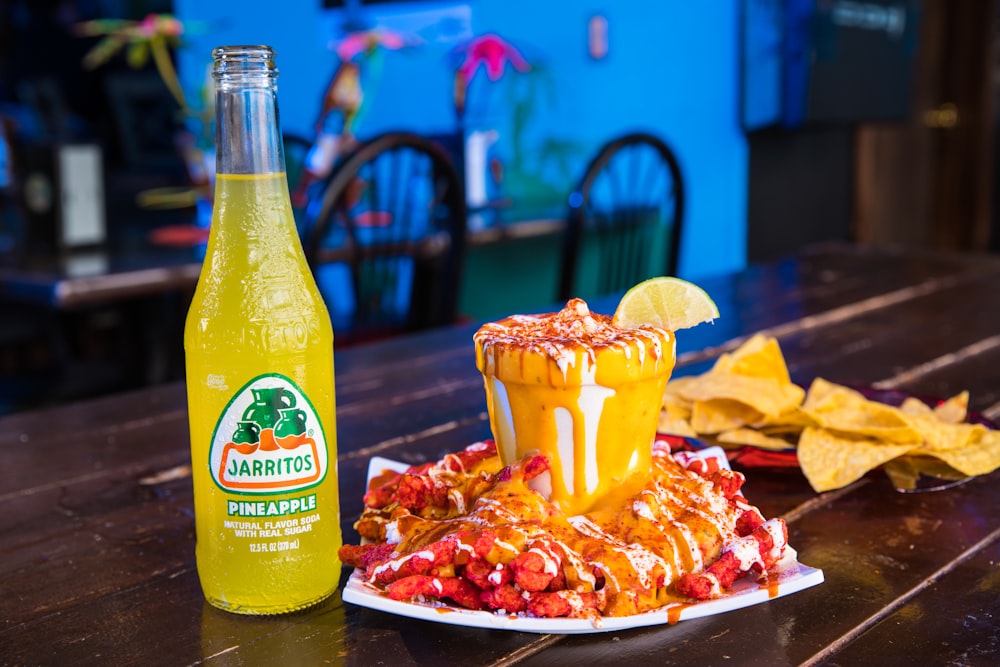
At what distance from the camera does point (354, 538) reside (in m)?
0.79

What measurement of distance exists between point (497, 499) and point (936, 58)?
544 centimetres

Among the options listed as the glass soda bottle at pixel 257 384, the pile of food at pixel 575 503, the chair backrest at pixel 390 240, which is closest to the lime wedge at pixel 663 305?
the pile of food at pixel 575 503

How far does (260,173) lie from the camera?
0.67m

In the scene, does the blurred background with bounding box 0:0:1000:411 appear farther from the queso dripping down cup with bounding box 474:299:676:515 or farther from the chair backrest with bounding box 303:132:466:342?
the queso dripping down cup with bounding box 474:299:676:515

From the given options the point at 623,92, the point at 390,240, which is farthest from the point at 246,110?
the point at 623,92

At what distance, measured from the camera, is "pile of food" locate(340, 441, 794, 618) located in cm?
61

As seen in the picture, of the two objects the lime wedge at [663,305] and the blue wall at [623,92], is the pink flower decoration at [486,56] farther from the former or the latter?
the lime wedge at [663,305]

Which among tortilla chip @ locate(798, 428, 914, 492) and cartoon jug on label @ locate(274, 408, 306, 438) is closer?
cartoon jug on label @ locate(274, 408, 306, 438)

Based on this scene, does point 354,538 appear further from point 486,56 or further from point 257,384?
point 486,56

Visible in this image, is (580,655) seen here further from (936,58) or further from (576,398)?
(936,58)

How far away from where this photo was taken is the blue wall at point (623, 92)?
12.8 ft

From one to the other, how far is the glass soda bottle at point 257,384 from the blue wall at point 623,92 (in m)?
3.19

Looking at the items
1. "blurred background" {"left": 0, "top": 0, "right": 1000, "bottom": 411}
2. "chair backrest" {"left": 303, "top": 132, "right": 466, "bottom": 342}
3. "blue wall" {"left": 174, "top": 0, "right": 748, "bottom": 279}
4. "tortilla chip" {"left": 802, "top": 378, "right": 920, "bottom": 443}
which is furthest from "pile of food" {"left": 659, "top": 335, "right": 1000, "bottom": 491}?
"blue wall" {"left": 174, "top": 0, "right": 748, "bottom": 279}

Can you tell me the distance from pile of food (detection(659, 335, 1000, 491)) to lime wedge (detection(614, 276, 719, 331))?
235 mm
